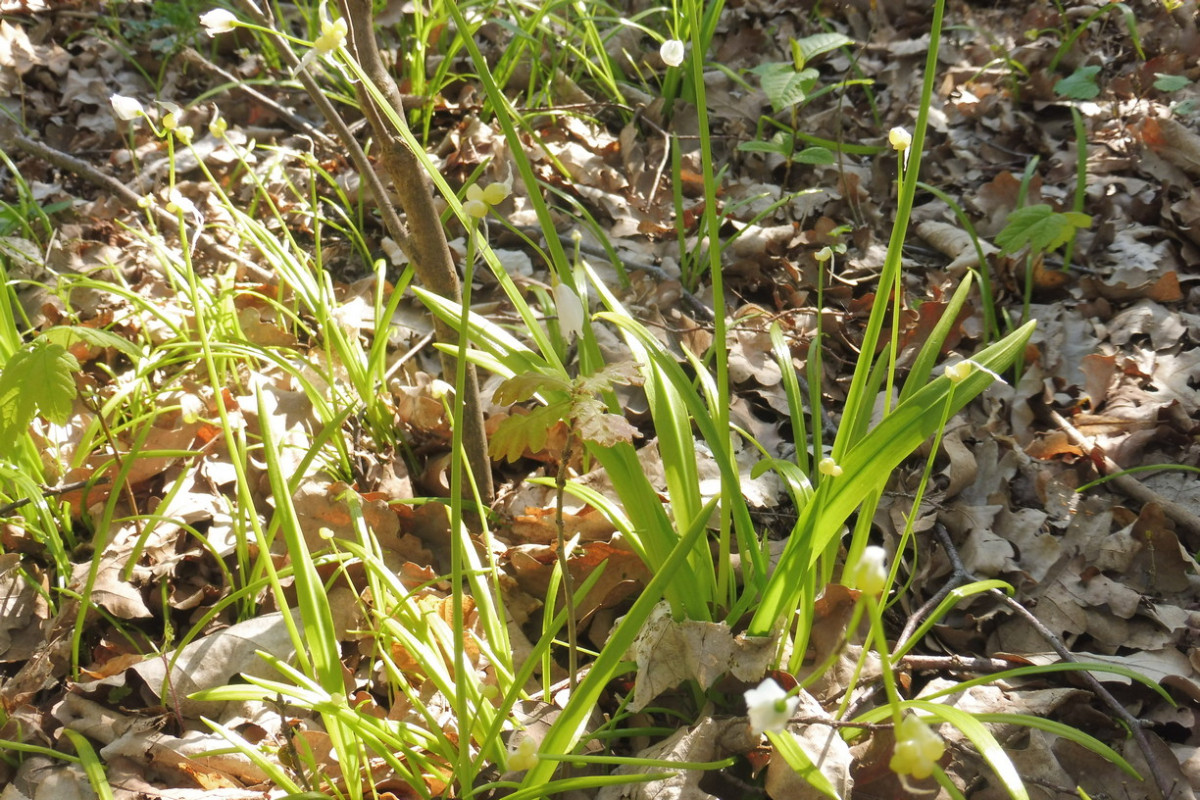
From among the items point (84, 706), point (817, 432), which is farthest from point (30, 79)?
point (817, 432)

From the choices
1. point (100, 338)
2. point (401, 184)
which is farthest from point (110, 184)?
point (401, 184)

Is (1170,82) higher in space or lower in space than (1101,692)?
higher

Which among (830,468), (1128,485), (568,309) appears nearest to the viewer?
(830,468)

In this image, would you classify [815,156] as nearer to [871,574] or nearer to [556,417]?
[556,417]

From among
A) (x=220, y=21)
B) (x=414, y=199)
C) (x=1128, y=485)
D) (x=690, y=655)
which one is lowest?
(x=1128, y=485)

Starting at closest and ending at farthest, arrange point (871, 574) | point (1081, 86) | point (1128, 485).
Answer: point (871, 574), point (1128, 485), point (1081, 86)

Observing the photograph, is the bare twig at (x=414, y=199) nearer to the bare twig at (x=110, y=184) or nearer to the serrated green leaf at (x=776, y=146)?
the bare twig at (x=110, y=184)

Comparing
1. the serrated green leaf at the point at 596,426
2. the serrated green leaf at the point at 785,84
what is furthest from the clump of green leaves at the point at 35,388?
the serrated green leaf at the point at 785,84
